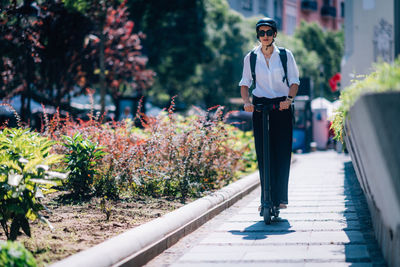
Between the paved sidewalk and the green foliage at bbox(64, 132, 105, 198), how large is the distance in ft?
5.70

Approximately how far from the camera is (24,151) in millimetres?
5359

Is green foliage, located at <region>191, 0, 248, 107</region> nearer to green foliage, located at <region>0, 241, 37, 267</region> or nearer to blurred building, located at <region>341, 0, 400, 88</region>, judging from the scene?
blurred building, located at <region>341, 0, 400, 88</region>

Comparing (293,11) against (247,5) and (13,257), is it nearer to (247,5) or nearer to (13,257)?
(247,5)

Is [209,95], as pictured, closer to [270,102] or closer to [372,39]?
[372,39]

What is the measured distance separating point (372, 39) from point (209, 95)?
19173 mm

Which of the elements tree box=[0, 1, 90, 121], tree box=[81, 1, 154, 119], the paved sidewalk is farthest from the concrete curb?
tree box=[81, 1, 154, 119]

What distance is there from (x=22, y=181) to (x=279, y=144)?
285cm

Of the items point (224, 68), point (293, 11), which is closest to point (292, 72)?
A: point (224, 68)

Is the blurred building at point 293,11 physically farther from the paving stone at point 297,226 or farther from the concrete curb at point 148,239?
the paving stone at point 297,226

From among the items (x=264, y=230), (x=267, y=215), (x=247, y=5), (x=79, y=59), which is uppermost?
(x=247, y=5)

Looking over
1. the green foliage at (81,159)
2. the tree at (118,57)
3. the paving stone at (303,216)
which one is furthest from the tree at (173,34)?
the paving stone at (303,216)

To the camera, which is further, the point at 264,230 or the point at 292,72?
the point at 292,72

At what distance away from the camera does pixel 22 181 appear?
16.2 feet

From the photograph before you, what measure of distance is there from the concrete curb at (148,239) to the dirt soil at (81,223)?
34cm
